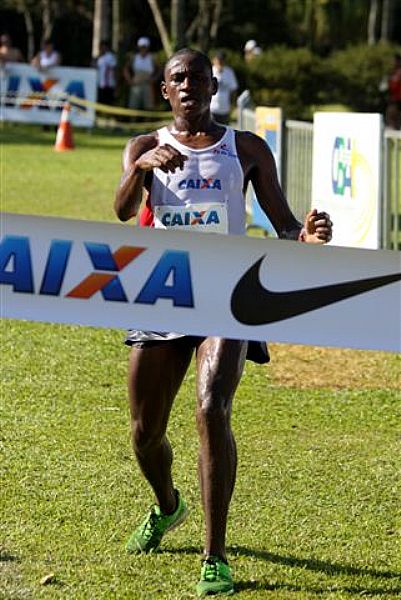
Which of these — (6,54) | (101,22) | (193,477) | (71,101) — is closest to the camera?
(193,477)

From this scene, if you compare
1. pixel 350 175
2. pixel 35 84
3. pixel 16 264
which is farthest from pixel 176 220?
pixel 35 84

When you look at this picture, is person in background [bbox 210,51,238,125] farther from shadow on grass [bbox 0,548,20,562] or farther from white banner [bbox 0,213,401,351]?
white banner [bbox 0,213,401,351]

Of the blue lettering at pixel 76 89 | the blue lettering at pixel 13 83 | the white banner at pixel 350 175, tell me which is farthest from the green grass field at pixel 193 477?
the blue lettering at pixel 76 89

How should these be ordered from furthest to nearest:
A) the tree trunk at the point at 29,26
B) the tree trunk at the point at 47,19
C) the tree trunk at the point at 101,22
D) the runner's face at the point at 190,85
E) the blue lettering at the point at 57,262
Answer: the tree trunk at the point at 29,26 < the tree trunk at the point at 47,19 < the tree trunk at the point at 101,22 < the runner's face at the point at 190,85 < the blue lettering at the point at 57,262

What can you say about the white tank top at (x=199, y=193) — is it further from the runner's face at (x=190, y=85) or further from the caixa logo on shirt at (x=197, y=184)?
the runner's face at (x=190, y=85)

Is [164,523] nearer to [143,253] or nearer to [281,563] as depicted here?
[281,563]

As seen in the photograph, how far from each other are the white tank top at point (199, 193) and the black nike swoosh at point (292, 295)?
3.32ft

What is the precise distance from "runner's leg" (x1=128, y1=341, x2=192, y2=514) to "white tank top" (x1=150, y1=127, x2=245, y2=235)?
0.48 meters

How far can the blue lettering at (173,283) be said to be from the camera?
4.59 metres

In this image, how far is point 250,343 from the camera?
576 cm

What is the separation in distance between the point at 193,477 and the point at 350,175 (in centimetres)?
725

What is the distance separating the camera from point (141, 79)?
3459cm

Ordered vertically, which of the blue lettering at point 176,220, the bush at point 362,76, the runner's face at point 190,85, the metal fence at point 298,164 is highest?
the runner's face at point 190,85

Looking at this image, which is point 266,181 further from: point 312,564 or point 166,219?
point 312,564
